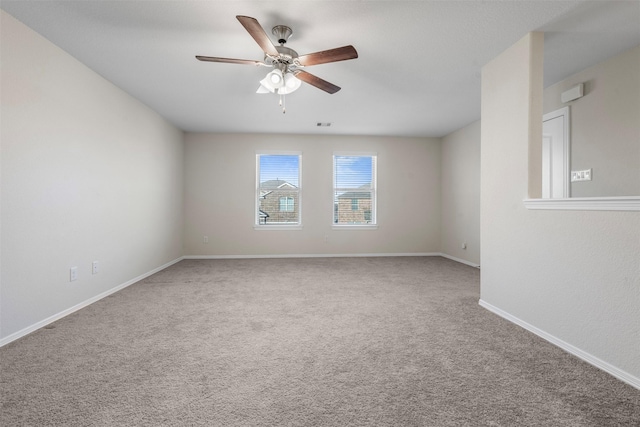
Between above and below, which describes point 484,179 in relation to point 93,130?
below

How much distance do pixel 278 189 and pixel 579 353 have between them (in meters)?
4.78

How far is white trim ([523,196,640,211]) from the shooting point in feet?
5.22

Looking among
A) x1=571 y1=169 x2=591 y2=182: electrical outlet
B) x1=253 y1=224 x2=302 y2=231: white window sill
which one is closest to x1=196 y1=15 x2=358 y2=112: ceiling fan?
x1=571 y1=169 x2=591 y2=182: electrical outlet

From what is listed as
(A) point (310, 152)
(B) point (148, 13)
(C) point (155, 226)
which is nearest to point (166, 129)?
(C) point (155, 226)

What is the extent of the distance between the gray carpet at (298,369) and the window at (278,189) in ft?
9.10

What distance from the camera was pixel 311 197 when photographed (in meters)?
5.69

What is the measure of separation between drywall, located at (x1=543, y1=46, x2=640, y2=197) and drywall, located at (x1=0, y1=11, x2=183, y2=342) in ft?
16.7

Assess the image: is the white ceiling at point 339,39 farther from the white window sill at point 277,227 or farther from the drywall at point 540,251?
the white window sill at point 277,227

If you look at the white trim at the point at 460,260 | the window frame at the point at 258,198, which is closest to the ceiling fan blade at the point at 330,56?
the window frame at the point at 258,198

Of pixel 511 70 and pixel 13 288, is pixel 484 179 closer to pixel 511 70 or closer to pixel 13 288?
pixel 511 70

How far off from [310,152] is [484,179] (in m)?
3.49

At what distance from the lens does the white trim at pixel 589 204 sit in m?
1.59

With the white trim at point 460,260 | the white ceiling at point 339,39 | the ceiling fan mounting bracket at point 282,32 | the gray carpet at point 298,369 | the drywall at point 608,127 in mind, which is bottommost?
the gray carpet at point 298,369

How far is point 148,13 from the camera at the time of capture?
2.10 m
